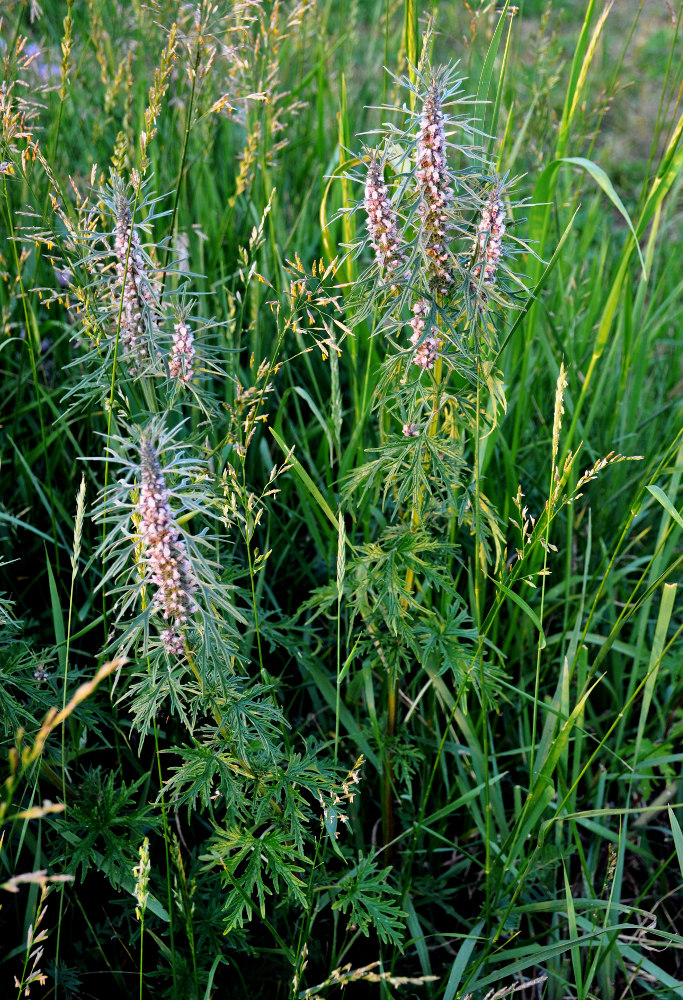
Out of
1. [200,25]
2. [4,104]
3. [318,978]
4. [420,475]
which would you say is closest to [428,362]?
[420,475]

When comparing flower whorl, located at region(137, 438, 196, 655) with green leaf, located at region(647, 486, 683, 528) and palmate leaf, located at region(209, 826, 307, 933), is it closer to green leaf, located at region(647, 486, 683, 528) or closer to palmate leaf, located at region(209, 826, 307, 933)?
palmate leaf, located at region(209, 826, 307, 933)

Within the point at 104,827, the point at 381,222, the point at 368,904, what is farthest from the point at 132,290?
the point at 368,904

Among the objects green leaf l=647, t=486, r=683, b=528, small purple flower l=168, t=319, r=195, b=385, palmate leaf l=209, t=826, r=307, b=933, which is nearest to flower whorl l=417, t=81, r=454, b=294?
small purple flower l=168, t=319, r=195, b=385

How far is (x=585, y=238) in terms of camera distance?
9.71 ft

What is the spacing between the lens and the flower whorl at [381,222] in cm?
139

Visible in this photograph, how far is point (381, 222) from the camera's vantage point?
4.64ft

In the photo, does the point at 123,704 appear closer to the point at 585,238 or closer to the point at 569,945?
the point at 569,945

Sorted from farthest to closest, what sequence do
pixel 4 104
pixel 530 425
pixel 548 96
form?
1. pixel 548 96
2. pixel 530 425
3. pixel 4 104

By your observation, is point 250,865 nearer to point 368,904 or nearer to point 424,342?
point 368,904

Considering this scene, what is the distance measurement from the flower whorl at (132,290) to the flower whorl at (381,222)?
1.34ft

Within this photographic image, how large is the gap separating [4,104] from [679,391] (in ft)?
7.73

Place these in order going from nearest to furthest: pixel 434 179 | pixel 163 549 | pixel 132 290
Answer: pixel 163 549 < pixel 434 179 < pixel 132 290

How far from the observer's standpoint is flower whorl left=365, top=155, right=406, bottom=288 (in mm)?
1394

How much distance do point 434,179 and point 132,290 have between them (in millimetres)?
552
